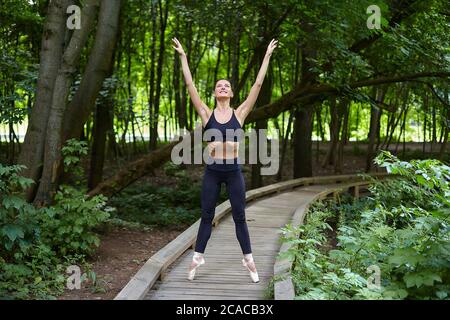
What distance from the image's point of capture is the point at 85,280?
6668mm

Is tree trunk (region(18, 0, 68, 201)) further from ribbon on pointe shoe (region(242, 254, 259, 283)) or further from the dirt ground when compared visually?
ribbon on pointe shoe (region(242, 254, 259, 283))

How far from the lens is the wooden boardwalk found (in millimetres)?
5191

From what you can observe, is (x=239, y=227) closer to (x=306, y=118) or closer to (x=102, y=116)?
(x=102, y=116)

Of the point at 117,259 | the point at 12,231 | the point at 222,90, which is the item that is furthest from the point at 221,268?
the point at 117,259

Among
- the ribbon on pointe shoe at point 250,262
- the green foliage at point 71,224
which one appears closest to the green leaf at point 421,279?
the ribbon on pointe shoe at point 250,262

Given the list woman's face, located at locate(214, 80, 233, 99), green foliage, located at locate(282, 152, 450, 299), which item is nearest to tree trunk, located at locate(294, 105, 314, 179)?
green foliage, located at locate(282, 152, 450, 299)

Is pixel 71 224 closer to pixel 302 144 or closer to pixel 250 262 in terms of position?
pixel 250 262

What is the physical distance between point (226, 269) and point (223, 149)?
1.74 metres

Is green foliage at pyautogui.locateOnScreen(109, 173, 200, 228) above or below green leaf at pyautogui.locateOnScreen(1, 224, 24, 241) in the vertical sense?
below

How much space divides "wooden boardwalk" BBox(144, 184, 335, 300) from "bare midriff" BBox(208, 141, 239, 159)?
1.33 m

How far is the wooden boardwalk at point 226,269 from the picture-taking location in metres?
5.19

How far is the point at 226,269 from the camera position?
6.10 metres
